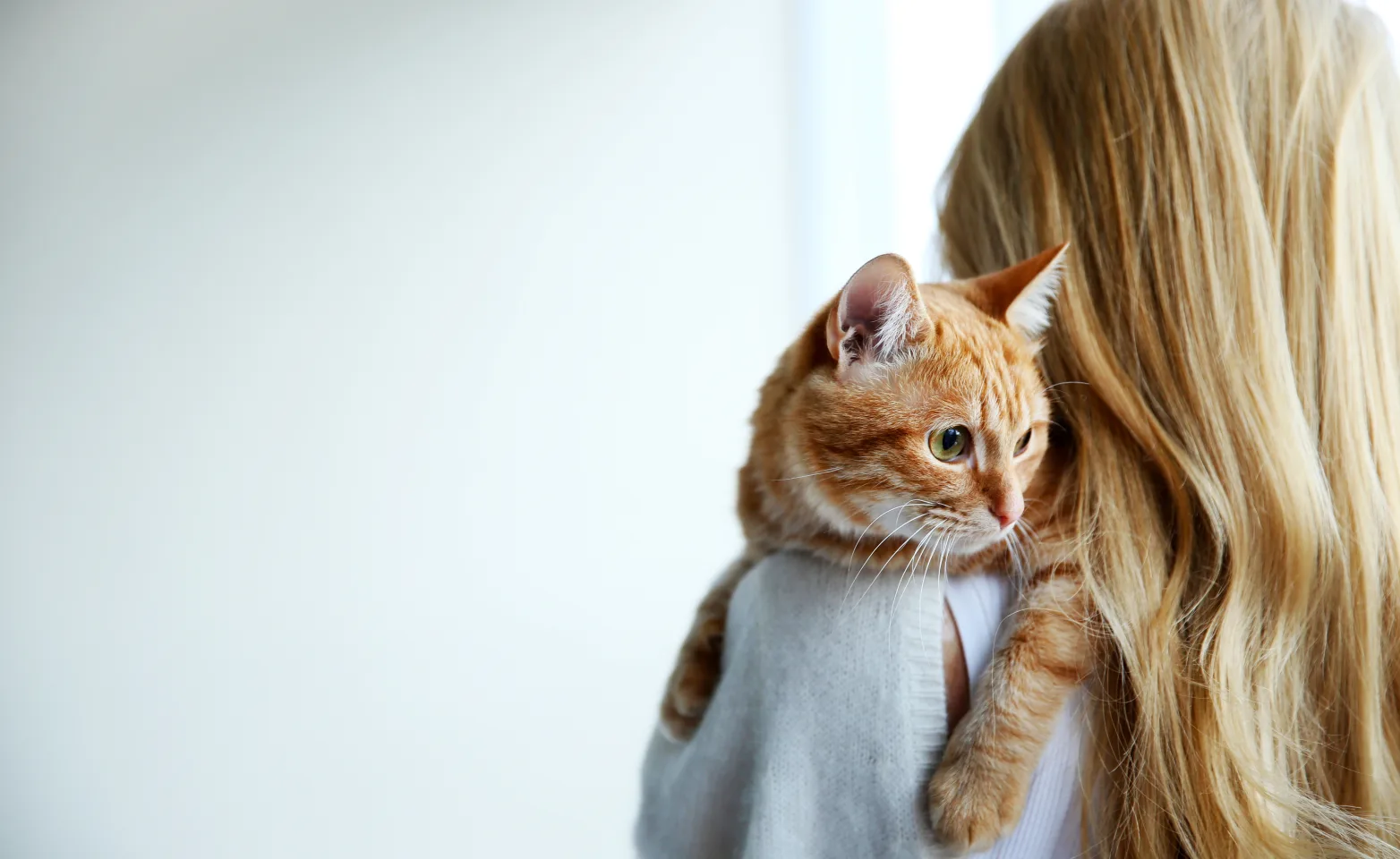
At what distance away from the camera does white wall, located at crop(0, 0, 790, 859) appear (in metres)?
2.32

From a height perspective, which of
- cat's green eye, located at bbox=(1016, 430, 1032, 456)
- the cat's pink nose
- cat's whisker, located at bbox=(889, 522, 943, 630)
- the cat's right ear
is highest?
the cat's right ear

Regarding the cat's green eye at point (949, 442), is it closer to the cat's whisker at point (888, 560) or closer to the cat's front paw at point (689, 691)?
the cat's whisker at point (888, 560)

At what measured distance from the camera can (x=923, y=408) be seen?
0.94 m

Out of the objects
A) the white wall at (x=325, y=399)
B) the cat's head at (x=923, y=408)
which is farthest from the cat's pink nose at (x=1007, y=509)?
the white wall at (x=325, y=399)

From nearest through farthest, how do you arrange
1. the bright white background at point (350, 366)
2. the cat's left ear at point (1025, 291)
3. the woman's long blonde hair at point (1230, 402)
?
the woman's long blonde hair at point (1230, 402)
the cat's left ear at point (1025, 291)
the bright white background at point (350, 366)

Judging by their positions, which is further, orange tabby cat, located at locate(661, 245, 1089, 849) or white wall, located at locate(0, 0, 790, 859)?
white wall, located at locate(0, 0, 790, 859)

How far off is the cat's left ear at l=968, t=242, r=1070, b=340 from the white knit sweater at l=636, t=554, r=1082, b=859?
0.99 feet

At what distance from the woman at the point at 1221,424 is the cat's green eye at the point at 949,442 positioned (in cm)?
14

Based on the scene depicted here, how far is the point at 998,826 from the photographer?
841 millimetres

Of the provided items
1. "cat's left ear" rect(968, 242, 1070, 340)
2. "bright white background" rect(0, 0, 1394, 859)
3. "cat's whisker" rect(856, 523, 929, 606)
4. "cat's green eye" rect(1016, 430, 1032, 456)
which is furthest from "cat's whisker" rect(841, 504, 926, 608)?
"bright white background" rect(0, 0, 1394, 859)

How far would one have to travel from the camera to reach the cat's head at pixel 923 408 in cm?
92

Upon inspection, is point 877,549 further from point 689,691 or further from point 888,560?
point 689,691

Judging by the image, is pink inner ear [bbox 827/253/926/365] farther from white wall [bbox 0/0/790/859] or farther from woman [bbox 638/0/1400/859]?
white wall [bbox 0/0/790/859]

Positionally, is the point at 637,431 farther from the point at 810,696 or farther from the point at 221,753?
the point at 810,696
